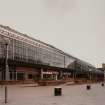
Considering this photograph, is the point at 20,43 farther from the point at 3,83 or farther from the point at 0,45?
the point at 3,83

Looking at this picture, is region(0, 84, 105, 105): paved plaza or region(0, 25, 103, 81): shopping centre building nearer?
region(0, 84, 105, 105): paved plaza

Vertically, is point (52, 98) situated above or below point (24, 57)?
below

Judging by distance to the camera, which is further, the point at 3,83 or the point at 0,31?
the point at 0,31

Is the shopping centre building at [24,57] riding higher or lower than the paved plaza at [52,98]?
higher

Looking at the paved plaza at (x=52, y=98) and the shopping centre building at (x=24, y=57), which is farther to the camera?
the shopping centre building at (x=24, y=57)

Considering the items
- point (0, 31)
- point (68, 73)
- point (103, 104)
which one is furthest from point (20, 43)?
point (103, 104)

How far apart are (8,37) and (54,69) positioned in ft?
145

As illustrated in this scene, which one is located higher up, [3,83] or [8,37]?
[8,37]

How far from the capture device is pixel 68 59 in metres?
175

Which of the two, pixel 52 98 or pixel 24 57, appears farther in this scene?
pixel 24 57

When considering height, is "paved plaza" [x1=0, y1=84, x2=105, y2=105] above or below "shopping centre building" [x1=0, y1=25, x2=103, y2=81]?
below

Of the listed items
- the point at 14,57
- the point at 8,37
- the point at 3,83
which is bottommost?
the point at 3,83

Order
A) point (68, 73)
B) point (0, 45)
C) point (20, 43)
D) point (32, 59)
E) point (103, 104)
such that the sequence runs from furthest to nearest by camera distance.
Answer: point (68, 73) → point (32, 59) → point (20, 43) → point (0, 45) → point (103, 104)

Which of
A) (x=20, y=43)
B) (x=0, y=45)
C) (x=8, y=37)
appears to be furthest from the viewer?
(x=20, y=43)
